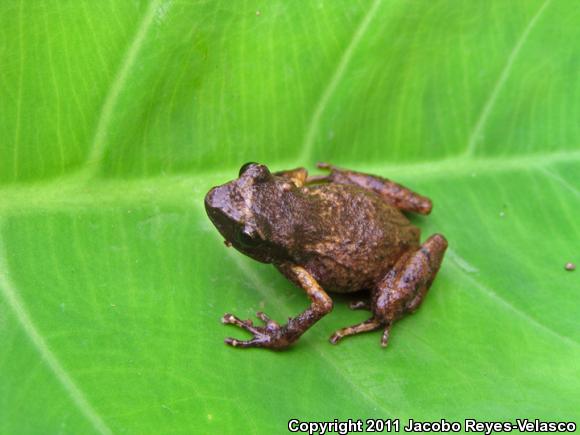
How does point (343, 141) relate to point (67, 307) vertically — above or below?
above

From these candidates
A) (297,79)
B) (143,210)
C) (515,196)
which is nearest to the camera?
(143,210)

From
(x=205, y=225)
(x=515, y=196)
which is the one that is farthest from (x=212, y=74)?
(x=515, y=196)

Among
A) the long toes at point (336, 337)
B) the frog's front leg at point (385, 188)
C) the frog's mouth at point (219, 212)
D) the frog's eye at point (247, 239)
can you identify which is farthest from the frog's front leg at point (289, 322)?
the frog's front leg at point (385, 188)

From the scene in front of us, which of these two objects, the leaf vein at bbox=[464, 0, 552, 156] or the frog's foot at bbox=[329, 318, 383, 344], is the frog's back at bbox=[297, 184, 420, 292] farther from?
the leaf vein at bbox=[464, 0, 552, 156]

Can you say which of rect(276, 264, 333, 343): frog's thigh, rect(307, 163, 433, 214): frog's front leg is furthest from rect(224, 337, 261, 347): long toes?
rect(307, 163, 433, 214): frog's front leg

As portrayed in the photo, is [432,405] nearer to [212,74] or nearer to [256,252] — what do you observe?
[256,252]

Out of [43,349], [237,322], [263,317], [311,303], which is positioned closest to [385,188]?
[311,303]
